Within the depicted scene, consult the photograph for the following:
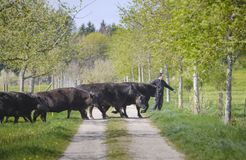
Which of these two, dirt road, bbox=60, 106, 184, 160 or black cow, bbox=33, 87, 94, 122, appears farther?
black cow, bbox=33, 87, 94, 122

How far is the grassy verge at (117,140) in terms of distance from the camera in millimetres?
13914

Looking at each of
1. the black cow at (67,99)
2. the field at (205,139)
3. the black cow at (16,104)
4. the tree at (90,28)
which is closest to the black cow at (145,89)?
the black cow at (67,99)

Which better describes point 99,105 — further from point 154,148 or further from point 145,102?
point 154,148

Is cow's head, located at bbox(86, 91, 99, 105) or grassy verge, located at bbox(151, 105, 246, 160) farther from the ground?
cow's head, located at bbox(86, 91, 99, 105)

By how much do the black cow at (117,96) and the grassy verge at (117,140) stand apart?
439 centimetres

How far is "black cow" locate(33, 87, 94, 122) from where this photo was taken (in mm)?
26797

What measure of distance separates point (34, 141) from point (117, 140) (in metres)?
2.79

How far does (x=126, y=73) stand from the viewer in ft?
229

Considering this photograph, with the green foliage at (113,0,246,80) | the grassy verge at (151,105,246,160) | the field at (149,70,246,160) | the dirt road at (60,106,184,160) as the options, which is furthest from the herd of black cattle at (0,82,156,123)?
the green foliage at (113,0,246,80)

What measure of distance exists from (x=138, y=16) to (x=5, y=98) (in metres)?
14.8

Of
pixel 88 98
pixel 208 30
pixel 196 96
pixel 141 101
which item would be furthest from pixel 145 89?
pixel 208 30

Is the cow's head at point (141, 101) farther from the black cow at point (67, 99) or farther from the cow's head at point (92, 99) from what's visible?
the black cow at point (67, 99)

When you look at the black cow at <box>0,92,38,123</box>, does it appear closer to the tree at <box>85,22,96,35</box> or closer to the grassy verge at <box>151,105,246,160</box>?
the grassy verge at <box>151,105,246,160</box>

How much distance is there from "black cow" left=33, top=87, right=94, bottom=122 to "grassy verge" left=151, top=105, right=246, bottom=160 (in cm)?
633
